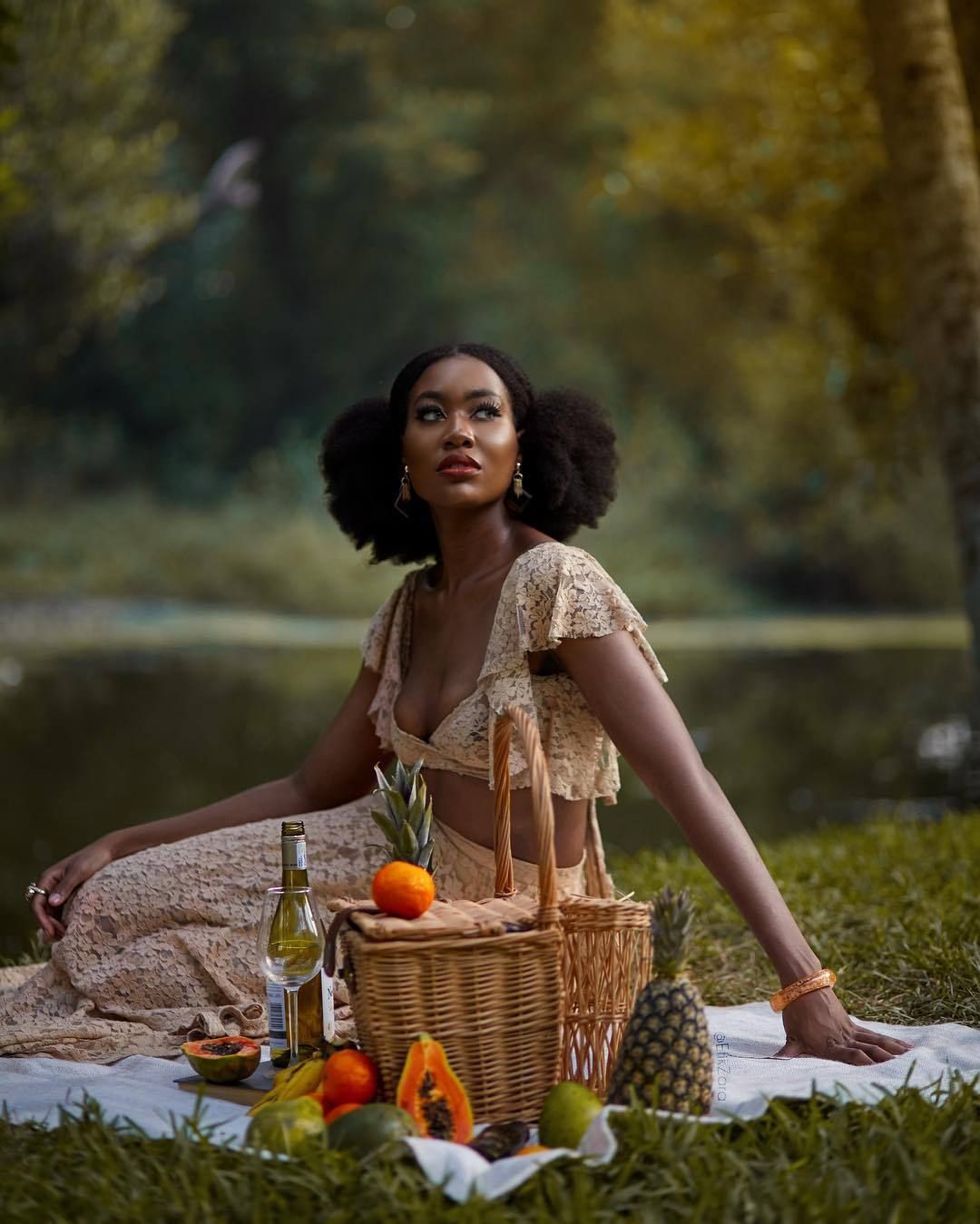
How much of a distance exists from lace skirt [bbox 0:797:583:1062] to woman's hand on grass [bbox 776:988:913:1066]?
55 centimetres

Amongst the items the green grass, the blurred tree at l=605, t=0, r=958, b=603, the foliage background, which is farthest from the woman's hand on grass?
the foliage background

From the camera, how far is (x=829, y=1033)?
256 centimetres

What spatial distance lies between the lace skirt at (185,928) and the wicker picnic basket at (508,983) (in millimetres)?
442

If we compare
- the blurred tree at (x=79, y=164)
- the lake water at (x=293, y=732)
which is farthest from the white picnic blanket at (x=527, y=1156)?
the blurred tree at (x=79, y=164)

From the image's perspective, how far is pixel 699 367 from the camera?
801 inches

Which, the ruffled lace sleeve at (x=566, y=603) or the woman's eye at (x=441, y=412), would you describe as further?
the woman's eye at (x=441, y=412)

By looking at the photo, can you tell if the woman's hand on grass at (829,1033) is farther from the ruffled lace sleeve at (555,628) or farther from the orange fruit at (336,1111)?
the orange fruit at (336,1111)

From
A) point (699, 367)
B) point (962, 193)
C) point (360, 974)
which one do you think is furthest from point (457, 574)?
point (699, 367)

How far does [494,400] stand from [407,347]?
56.4 ft

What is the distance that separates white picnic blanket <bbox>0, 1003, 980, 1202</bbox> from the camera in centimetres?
207

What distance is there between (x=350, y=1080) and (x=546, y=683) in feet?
3.06

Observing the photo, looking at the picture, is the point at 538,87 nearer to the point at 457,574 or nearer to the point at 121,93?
the point at 121,93

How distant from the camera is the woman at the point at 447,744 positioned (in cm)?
268

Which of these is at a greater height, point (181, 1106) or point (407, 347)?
point (407, 347)
